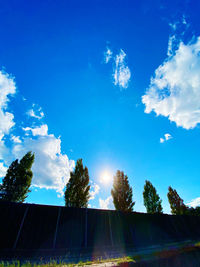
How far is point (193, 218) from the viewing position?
555 inches

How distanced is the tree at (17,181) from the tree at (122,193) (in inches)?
495

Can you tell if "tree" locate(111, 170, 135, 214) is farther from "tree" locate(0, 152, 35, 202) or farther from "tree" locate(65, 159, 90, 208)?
"tree" locate(0, 152, 35, 202)

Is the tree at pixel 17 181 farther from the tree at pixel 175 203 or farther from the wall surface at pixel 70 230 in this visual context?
the tree at pixel 175 203

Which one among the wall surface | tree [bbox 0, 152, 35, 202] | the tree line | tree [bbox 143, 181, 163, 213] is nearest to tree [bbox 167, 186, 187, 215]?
tree [bbox 143, 181, 163, 213]

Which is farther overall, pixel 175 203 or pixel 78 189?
pixel 175 203

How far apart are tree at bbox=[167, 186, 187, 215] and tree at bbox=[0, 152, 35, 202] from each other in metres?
27.2

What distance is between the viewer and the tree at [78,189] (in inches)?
650

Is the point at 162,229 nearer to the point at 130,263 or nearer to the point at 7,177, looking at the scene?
the point at 130,263

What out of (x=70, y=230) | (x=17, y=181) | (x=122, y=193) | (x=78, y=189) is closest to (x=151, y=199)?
(x=122, y=193)

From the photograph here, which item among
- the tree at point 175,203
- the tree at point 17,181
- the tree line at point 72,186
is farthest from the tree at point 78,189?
the tree at point 175,203

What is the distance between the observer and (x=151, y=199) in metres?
24.1

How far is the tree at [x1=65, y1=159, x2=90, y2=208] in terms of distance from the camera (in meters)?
16.5

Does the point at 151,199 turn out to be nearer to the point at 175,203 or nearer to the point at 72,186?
the point at 175,203

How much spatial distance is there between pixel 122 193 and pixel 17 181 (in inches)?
592
